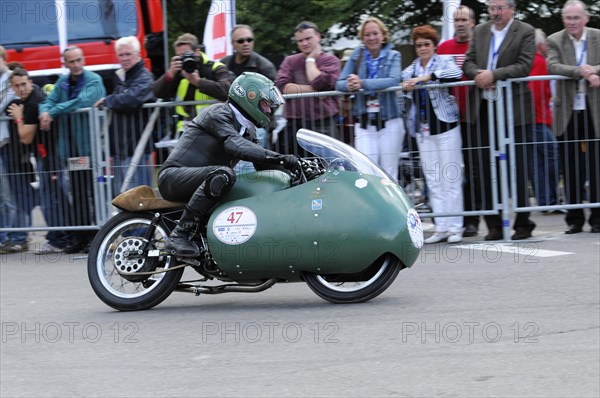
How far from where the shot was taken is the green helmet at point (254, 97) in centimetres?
779

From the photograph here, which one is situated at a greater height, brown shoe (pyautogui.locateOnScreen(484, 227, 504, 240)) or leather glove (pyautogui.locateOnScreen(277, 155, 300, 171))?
leather glove (pyautogui.locateOnScreen(277, 155, 300, 171))

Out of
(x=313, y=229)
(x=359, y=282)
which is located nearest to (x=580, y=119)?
(x=359, y=282)

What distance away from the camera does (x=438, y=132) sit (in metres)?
10.6

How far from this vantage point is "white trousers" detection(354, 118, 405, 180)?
10.6 m

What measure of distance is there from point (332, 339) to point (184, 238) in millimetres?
1586

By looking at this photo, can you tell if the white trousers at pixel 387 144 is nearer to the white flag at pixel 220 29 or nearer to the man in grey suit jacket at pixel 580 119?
the man in grey suit jacket at pixel 580 119

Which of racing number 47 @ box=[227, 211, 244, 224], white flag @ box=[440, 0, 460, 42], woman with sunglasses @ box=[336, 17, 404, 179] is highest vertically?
white flag @ box=[440, 0, 460, 42]

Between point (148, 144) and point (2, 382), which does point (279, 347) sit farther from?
point (148, 144)

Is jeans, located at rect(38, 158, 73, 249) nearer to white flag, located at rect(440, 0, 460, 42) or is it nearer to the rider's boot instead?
the rider's boot

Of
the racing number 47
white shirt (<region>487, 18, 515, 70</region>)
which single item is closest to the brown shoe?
white shirt (<region>487, 18, 515, 70</region>)

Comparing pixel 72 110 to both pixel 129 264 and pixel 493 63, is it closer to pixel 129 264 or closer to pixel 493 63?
pixel 129 264

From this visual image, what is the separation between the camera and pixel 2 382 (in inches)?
241

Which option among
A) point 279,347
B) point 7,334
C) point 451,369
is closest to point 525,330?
point 451,369

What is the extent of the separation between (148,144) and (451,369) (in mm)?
6026
